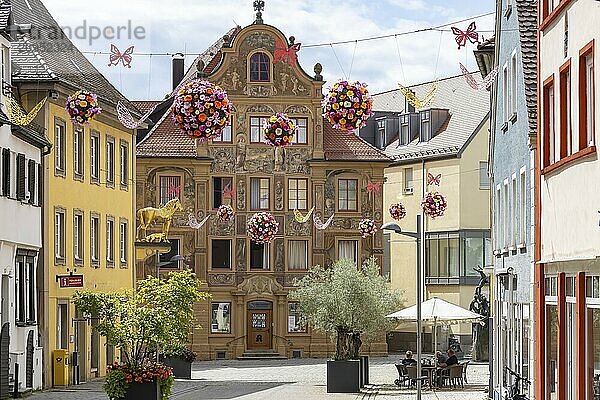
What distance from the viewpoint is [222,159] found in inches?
2655

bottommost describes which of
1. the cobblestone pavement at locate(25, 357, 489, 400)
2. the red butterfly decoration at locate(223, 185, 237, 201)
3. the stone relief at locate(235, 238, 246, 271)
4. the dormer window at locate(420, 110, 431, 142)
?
the cobblestone pavement at locate(25, 357, 489, 400)

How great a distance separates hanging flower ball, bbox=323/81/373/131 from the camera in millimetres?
25625

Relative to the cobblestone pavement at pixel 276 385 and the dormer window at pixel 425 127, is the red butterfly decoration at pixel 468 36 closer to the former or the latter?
the cobblestone pavement at pixel 276 385

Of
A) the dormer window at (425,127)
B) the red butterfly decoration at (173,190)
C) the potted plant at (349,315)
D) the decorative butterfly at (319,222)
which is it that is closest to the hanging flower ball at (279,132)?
the potted plant at (349,315)

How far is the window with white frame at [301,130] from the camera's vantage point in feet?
221

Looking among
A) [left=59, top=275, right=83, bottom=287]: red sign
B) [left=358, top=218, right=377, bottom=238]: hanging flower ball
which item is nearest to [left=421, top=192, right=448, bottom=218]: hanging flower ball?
[left=59, top=275, right=83, bottom=287]: red sign

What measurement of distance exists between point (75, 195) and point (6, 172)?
887 centimetres

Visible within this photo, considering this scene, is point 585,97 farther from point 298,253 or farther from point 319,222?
point 298,253

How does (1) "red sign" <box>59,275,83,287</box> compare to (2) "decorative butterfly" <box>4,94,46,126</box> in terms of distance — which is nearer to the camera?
(2) "decorative butterfly" <box>4,94,46,126</box>

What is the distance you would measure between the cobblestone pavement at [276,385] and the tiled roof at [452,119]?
13.1m

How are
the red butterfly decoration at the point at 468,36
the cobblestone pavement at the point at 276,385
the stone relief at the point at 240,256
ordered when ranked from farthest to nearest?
1. the stone relief at the point at 240,256
2. the cobblestone pavement at the point at 276,385
3. the red butterfly decoration at the point at 468,36

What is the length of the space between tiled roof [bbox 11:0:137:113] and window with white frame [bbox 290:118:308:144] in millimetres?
15550

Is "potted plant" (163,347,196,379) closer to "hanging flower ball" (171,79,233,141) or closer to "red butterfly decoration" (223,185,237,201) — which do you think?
"red butterfly decoration" (223,185,237,201)

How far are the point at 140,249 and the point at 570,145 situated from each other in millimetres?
34543
